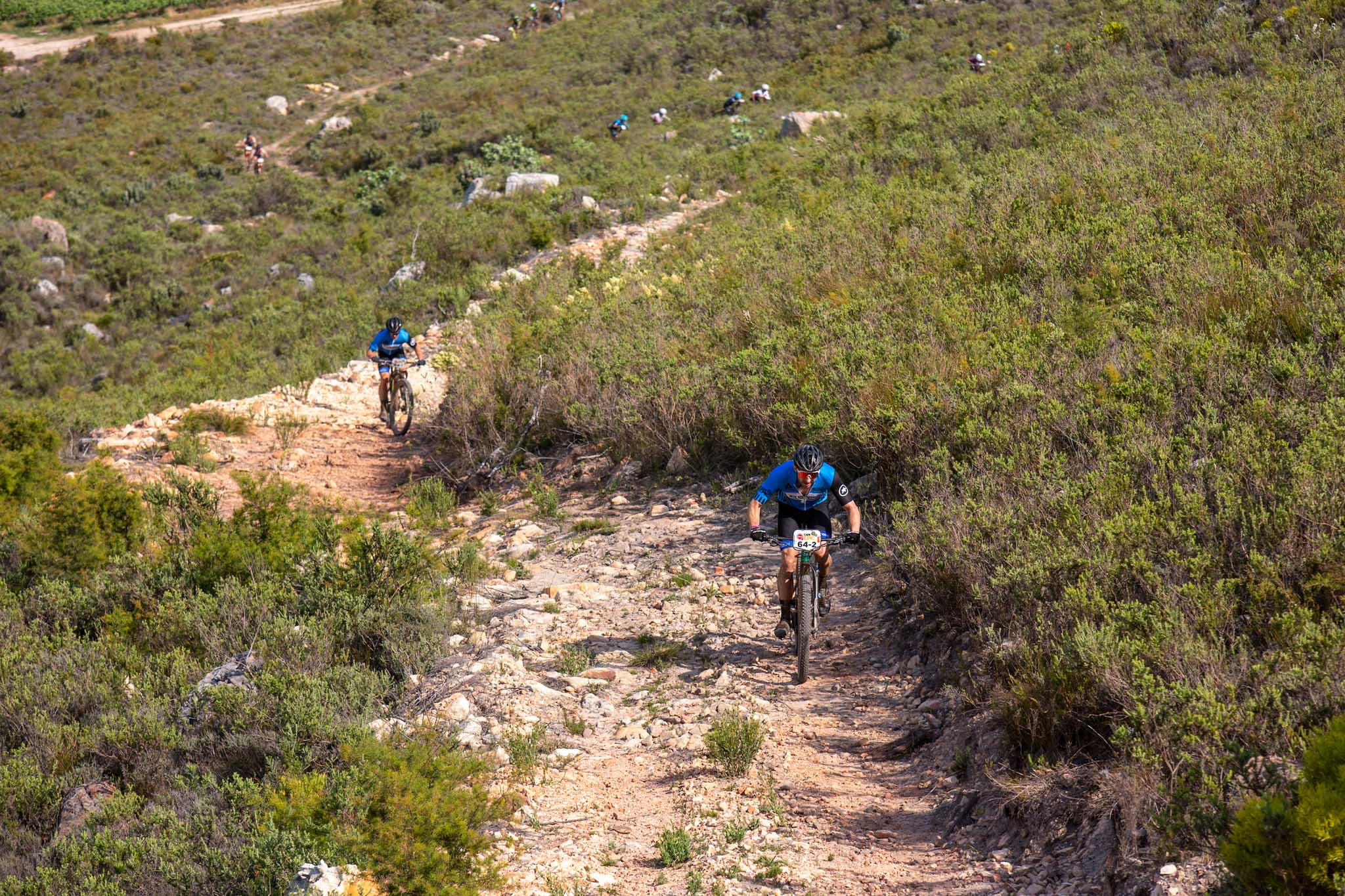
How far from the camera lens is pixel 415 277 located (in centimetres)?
1977

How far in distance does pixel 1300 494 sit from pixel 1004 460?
79.9 inches

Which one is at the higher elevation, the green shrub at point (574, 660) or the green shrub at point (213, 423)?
the green shrub at point (574, 660)

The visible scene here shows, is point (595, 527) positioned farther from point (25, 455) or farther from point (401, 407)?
point (25, 455)

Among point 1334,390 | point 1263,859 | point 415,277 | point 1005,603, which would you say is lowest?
point 415,277

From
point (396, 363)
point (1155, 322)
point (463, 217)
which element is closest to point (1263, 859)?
point (1155, 322)

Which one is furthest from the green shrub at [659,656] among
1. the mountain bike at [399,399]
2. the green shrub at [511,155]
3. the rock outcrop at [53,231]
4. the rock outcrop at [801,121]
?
the rock outcrop at [53,231]

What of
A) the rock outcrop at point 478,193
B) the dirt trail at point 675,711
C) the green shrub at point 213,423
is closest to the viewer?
the dirt trail at point 675,711

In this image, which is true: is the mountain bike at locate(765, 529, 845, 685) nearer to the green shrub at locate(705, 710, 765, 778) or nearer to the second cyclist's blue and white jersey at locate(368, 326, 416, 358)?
the green shrub at locate(705, 710, 765, 778)

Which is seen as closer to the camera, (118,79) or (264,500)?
(264,500)

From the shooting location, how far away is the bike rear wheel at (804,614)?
21.4 feet

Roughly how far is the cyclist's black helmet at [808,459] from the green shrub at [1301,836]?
361cm

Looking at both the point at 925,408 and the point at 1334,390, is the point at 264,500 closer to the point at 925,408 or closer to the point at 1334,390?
the point at 925,408

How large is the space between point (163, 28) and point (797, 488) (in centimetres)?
4897

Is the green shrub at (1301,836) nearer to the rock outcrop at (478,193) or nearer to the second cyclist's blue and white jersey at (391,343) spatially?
the second cyclist's blue and white jersey at (391,343)
